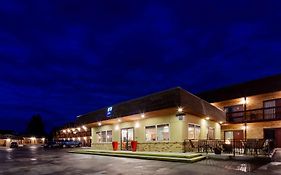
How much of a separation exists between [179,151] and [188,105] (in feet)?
11.4

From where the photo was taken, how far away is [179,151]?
62.3 feet

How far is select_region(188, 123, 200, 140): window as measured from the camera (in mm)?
20547

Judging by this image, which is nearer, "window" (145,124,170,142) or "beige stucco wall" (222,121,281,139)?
"window" (145,124,170,142)

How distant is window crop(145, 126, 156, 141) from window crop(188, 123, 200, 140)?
9.96ft

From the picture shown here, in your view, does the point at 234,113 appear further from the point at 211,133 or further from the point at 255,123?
the point at 211,133

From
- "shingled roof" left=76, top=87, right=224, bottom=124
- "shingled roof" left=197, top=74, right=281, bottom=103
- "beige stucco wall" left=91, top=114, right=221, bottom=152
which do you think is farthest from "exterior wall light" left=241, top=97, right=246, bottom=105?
"shingled roof" left=76, top=87, right=224, bottom=124

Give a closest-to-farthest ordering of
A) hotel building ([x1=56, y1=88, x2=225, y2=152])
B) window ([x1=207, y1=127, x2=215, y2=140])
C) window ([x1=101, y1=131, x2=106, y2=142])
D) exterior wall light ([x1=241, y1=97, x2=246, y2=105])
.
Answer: hotel building ([x1=56, y1=88, x2=225, y2=152]) → window ([x1=207, y1=127, x2=215, y2=140]) → exterior wall light ([x1=241, y1=97, x2=246, y2=105]) → window ([x1=101, y1=131, x2=106, y2=142])

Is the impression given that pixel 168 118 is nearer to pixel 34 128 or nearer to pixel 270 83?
pixel 270 83

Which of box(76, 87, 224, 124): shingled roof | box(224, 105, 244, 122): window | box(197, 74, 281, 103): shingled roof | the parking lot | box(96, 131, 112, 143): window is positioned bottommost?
box(96, 131, 112, 143): window

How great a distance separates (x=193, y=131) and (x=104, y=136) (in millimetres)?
12106

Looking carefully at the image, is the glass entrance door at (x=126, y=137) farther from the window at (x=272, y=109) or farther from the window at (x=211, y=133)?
the window at (x=272, y=109)

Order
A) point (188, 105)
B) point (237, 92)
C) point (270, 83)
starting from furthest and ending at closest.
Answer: point (237, 92), point (270, 83), point (188, 105)

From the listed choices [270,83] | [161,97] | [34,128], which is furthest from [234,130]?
[34,128]

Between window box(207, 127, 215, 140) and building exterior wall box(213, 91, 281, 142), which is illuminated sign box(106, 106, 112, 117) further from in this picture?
building exterior wall box(213, 91, 281, 142)
